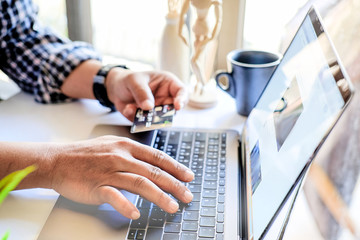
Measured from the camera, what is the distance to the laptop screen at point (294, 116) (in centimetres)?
46

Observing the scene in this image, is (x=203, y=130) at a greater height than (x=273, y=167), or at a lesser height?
lesser

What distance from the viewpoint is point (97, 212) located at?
607 millimetres

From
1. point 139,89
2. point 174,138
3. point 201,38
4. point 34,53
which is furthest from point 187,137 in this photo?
point 34,53

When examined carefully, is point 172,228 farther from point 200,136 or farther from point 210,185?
point 200,136

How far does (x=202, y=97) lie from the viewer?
95 cm

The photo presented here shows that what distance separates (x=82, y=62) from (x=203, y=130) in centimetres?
34

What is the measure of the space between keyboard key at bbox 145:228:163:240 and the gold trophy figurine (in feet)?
1.40

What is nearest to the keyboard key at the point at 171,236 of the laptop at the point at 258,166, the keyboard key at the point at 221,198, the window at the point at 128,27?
the laptop at the point at 258,166

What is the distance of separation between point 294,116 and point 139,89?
0.36 metres

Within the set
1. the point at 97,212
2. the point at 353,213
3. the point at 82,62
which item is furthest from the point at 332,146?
the point at 82,62

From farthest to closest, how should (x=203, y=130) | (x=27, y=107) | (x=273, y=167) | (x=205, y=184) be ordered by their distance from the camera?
(x=27, y=107), (x=203, y=130), (x=205, y=184), (x=273, y=167)

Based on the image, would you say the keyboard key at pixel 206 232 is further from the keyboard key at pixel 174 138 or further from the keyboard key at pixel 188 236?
the keyboard key at pixel 174 138

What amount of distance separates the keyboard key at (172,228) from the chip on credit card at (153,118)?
22cm

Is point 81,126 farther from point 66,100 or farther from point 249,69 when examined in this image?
point 249,69
